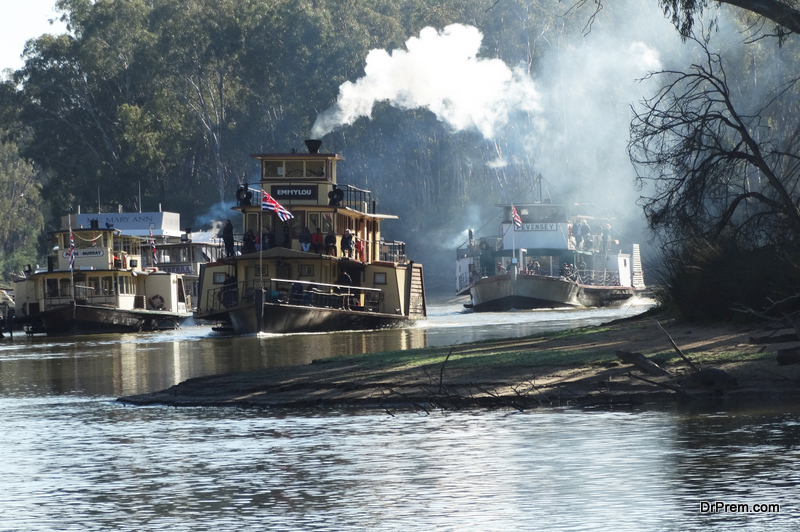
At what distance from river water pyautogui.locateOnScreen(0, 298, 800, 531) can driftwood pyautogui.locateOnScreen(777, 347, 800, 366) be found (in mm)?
1616

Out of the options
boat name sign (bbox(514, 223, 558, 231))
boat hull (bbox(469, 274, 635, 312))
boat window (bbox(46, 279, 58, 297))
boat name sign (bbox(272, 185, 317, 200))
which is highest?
boat name sign (bbox(272, 185, 317, 200))

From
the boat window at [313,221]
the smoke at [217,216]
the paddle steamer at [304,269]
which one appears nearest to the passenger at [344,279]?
the paddle steamer at [304,269]

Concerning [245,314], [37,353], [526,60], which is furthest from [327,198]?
[526,60]

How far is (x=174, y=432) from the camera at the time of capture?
16.5 m

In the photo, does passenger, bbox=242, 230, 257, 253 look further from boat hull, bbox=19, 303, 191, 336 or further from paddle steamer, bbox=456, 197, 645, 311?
paddle steamer, bbox=456, 197, 645, 311

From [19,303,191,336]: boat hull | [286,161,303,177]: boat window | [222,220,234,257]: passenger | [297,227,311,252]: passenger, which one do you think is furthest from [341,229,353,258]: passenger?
[19,303,191,336]: boat hull

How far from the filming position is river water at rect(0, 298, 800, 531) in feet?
35.9

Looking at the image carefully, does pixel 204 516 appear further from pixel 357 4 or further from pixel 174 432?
pixel 357 4

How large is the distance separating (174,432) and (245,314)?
29175mm

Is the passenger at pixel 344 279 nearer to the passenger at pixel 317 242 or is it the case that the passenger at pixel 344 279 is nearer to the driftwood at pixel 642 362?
the passenger at pixel 317 242

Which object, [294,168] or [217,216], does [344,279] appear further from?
[217,216]

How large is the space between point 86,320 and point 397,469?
42474 millimetres

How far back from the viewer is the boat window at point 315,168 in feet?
171

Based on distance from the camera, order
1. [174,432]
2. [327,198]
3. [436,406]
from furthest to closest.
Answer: [327,198] < [436,406] < [174,432]
